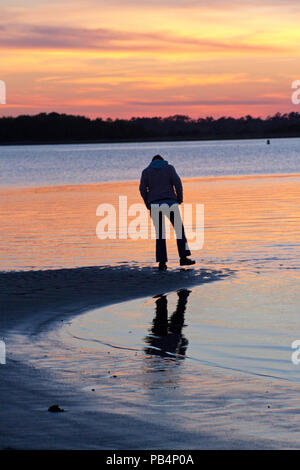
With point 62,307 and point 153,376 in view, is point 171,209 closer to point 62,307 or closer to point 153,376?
point 62,307

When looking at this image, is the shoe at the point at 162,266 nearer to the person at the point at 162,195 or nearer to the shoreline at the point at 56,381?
the person at the point at 162,195

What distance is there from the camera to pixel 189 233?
2052 cm

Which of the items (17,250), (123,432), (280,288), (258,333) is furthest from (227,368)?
(17,250)

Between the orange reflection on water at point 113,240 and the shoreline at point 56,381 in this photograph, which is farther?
the orange reflection on water at point 113,240

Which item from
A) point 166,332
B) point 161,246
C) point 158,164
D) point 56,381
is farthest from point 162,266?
point 56,381

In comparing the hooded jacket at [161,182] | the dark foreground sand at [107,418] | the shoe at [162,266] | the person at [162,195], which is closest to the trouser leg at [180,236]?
the person at [162,195]

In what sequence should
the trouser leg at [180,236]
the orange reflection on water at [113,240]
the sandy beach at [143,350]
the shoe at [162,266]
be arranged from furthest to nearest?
the orange reflection on water at [113,240]
the trouser leg at [180,236]
the shoe at [162,266]
the sandy beach at [143,350]

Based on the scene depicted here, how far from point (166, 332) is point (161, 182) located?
209 inches

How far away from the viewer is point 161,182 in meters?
14.1

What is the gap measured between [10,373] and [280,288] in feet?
19.2

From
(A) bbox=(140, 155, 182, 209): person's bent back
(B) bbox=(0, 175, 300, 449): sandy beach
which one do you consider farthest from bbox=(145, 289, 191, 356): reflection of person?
(A) bbox=(140, 155, 182, 209): person's bent back

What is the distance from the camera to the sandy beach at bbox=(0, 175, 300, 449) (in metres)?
5.39

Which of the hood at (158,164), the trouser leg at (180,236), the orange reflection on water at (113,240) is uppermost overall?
the hood at (158,164)

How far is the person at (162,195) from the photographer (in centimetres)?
1406
